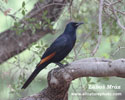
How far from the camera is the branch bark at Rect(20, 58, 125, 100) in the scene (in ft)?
9.56

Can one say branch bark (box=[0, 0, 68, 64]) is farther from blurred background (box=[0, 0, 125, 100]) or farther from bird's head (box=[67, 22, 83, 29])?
bird's head (box=[67, 22, 83, 29])

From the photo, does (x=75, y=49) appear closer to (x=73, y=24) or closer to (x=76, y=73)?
(x=73, y=24)

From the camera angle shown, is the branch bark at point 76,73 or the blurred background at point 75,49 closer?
the branch bark at point 76,73

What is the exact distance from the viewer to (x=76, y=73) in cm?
318

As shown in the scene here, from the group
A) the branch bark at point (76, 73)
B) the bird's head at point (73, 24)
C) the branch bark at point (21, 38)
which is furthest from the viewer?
the branch bark at point (21, 38)

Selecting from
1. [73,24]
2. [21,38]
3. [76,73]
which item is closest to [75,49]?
[73,24]

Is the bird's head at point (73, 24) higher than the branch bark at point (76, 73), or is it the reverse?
the bird's head at point (73, 24)

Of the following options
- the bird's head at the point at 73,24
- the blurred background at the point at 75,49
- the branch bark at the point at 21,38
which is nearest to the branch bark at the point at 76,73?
the blurred background at the point at 75,49

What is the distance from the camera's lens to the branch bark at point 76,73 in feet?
9.56

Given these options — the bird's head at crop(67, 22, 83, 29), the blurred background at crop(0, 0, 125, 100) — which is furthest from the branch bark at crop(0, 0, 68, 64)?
the bird's head at crop(67, 22, 83, 29)

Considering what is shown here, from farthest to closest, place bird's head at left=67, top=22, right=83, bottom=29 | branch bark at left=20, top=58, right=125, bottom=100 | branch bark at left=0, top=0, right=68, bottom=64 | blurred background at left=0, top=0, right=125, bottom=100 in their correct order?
branch bark at left=0, top=0, right=68, bottom=64 → bird's head at left=67, top=22, right=83, bottom=29 → blurred background at left=0, top=0, right=125, bottom=100 → branch bark at left=20, top=58, right=125, bottom=100

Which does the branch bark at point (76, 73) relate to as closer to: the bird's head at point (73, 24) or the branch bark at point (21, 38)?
the bird's head at point (73, 24)

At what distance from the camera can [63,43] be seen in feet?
13.6

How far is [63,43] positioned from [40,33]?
1702 millimetres
